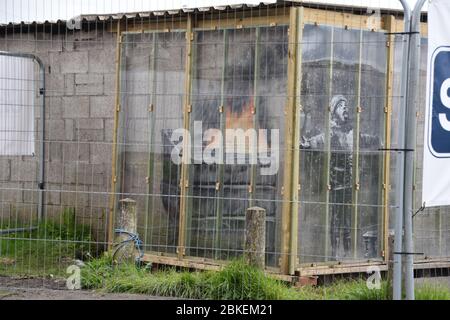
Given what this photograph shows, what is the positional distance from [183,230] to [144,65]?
84.2 inches

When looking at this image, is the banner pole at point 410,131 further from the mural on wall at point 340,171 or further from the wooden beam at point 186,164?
the wooden beam at point 186,164

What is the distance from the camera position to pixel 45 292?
8.98m

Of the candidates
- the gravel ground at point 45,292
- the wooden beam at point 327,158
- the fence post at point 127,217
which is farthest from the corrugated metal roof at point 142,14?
the gravel ground at point 45,292

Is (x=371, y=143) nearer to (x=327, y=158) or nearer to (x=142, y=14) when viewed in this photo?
(x=327, y=158)

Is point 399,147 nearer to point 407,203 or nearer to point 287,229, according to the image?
point 407,203

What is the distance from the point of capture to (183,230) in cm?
1051

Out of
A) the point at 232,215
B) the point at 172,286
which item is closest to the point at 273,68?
the point at 232,215

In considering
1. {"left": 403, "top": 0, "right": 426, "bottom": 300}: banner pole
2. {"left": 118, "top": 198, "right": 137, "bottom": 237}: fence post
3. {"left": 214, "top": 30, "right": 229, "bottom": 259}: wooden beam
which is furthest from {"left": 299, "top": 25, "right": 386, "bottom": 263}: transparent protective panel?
{"left": 403, "top": 0, "right": 426, "bottom": 300}: banner pole

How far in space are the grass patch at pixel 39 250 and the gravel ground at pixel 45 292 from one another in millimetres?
463

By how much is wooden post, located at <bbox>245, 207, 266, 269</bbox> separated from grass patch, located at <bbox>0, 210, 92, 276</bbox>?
7.24 ft

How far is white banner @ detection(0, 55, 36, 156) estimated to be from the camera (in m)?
10.4

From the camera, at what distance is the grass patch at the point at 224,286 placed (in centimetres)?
807

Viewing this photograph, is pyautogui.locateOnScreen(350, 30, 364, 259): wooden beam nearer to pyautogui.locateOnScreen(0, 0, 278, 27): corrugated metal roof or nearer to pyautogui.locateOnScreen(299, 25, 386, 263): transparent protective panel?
pyautogui.locateOnScreen(299, 25, 386, 263): transparent protective panel

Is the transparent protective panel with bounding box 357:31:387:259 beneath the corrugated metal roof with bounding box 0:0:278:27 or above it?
beneath
